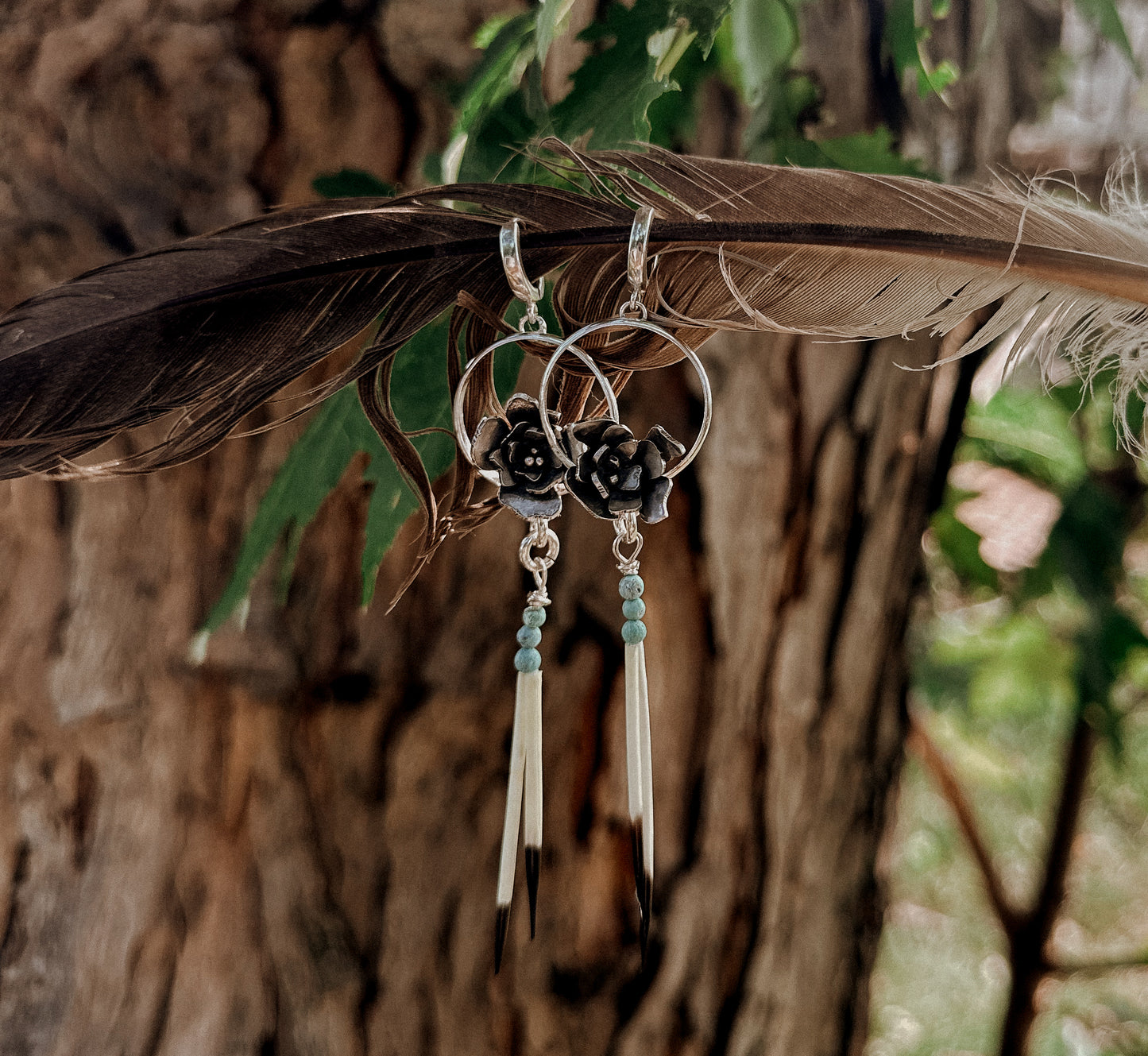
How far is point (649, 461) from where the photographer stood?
18.0 inches

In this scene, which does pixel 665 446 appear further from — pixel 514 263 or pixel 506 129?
pixel 506 129

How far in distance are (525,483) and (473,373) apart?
0.07 metres

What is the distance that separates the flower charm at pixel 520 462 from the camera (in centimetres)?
45

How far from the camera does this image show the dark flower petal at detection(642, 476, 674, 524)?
459mm

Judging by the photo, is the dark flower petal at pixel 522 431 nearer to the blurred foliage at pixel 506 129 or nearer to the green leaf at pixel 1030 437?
the blurred foliage at pixel 506 129

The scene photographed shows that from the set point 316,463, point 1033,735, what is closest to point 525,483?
point 316,463

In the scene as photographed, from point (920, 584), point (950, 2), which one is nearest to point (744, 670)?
point (920, 584)

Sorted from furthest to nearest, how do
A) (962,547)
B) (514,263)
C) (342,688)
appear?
1. (962,547)
2. (342,688)
3. (514,263)

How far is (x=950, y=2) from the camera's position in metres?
0.92

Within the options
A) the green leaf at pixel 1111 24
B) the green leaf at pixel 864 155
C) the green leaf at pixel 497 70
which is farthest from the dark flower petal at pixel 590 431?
the green leaf at pixel 1111 24

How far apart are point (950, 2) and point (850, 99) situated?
199mm

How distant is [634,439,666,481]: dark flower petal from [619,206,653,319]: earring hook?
0.24 ft

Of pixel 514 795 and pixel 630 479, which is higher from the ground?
pixel 630 479

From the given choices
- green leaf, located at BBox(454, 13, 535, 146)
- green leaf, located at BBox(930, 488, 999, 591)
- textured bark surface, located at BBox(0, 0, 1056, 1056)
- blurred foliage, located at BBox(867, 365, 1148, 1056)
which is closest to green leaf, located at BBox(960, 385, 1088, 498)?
blurred foliage, located at BBox(867, 365, 1148, 1056)
